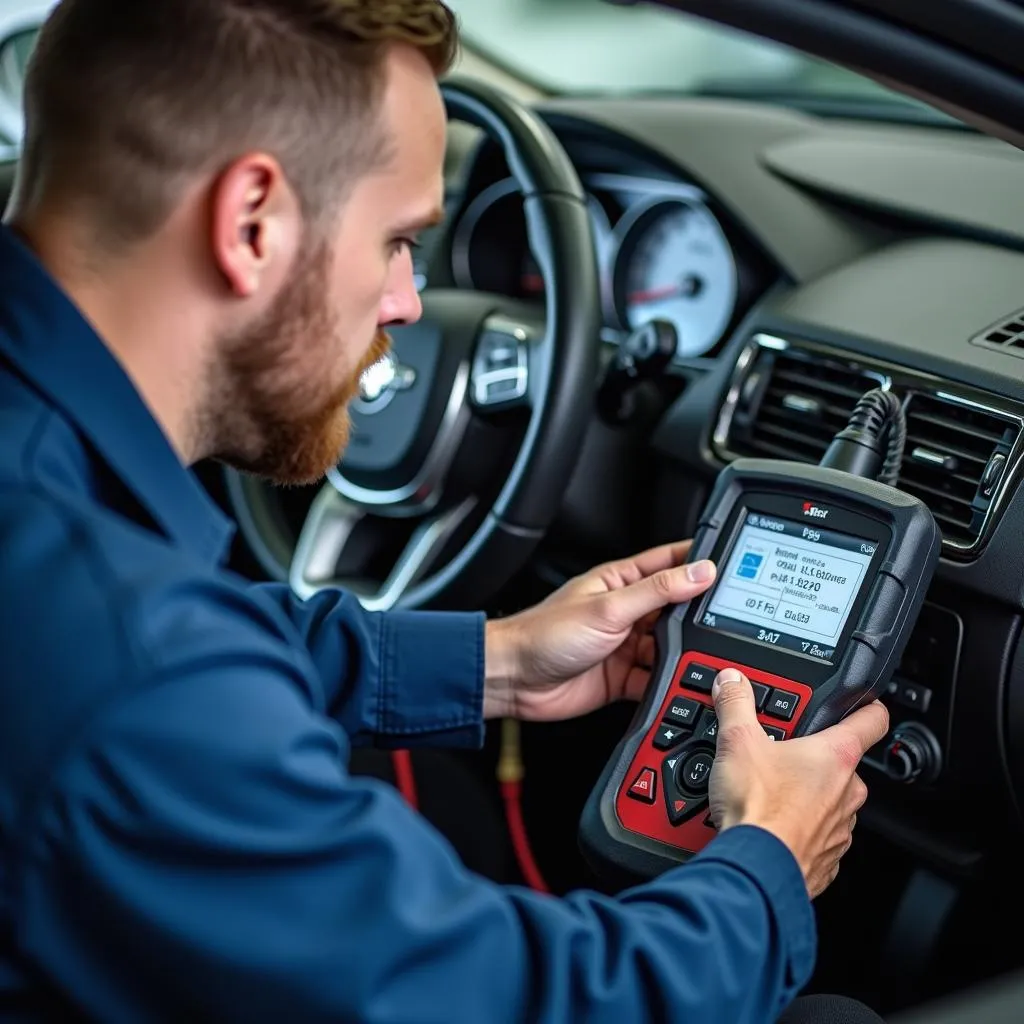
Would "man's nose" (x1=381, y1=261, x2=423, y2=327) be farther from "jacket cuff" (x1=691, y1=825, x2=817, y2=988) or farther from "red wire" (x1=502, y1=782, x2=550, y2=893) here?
"red wire" (x1=502, y1=782, x2=550, y2=893)

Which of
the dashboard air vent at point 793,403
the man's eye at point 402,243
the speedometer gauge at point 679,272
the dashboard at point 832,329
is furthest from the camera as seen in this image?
the speedometer gauge at point 679,272

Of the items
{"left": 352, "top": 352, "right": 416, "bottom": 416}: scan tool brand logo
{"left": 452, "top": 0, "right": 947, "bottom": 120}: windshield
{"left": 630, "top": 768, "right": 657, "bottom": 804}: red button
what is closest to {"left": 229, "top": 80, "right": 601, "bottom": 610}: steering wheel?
{"left": 352, "top": 352, "right": 416, "bottom": 416}: scan tool brand logo

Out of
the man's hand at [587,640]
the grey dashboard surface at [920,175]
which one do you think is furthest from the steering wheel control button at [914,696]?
the grey dashboard surface at [920,175]

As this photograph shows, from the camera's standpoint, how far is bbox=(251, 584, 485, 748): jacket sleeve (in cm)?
114

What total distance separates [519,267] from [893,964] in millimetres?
988

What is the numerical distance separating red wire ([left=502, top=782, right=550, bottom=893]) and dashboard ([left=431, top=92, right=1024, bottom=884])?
0.32m

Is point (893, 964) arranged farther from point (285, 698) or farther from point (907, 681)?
point (285, 698)

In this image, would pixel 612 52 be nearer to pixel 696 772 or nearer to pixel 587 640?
pixel 587 640

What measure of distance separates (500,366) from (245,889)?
0.94m

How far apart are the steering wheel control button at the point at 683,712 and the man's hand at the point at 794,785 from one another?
0.07 metres

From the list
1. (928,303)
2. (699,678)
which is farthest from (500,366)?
(699,678)

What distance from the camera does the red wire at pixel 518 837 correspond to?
1800 mm

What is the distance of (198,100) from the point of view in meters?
0.80

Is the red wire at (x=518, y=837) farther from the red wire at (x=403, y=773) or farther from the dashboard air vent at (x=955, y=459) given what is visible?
the dashboard air vent at (x=955, y=459)
